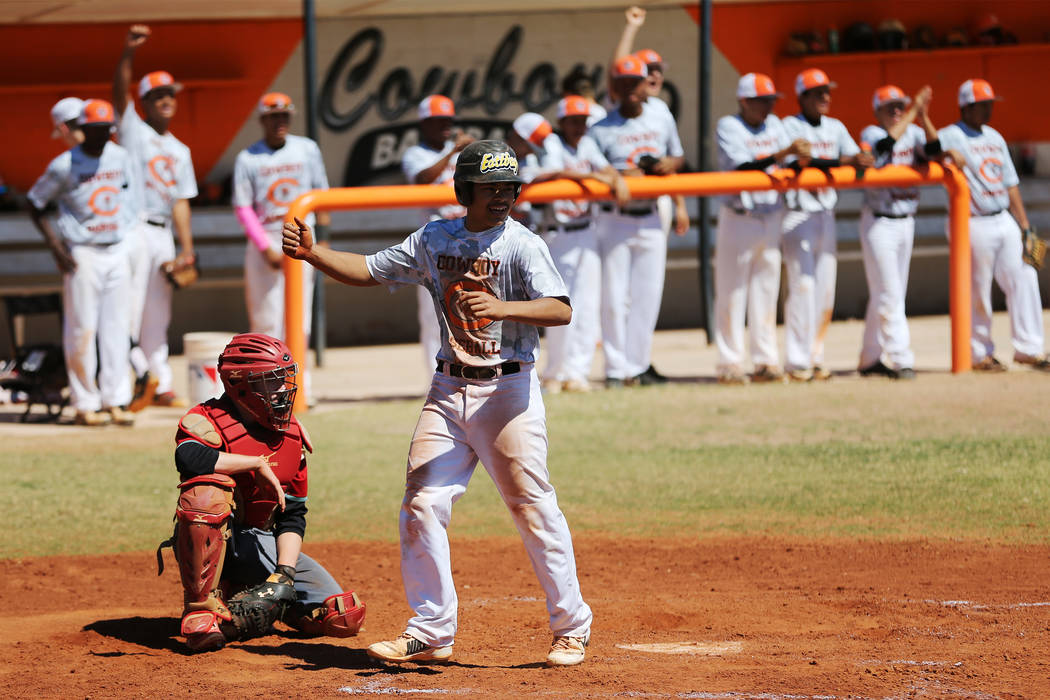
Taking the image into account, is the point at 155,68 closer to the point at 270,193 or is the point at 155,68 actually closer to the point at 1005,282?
the point at 270,193

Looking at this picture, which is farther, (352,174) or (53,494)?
(352,174)

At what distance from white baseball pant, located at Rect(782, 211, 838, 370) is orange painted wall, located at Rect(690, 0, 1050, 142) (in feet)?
17.7

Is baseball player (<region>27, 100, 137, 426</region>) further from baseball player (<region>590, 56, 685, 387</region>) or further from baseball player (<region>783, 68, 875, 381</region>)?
baseball player (<region>783, 68, 875, 381</region>)

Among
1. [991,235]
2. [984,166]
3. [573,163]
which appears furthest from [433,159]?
[991,235]

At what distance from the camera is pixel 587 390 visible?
12.4m

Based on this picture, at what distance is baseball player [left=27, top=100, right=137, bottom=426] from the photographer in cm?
1138

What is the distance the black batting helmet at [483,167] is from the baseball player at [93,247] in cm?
645

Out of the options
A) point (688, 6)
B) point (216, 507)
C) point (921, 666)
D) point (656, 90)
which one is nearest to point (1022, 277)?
point (656, 90)

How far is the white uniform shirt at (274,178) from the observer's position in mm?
12078

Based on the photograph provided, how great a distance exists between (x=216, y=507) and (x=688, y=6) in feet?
43.3

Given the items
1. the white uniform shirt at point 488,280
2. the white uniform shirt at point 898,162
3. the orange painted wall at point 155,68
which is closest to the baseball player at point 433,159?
the white uniform shirt at point 898,162

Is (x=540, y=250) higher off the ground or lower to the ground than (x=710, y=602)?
higher

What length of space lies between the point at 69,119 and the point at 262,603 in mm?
6736

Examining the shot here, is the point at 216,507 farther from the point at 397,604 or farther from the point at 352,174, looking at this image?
the point at 352,174
